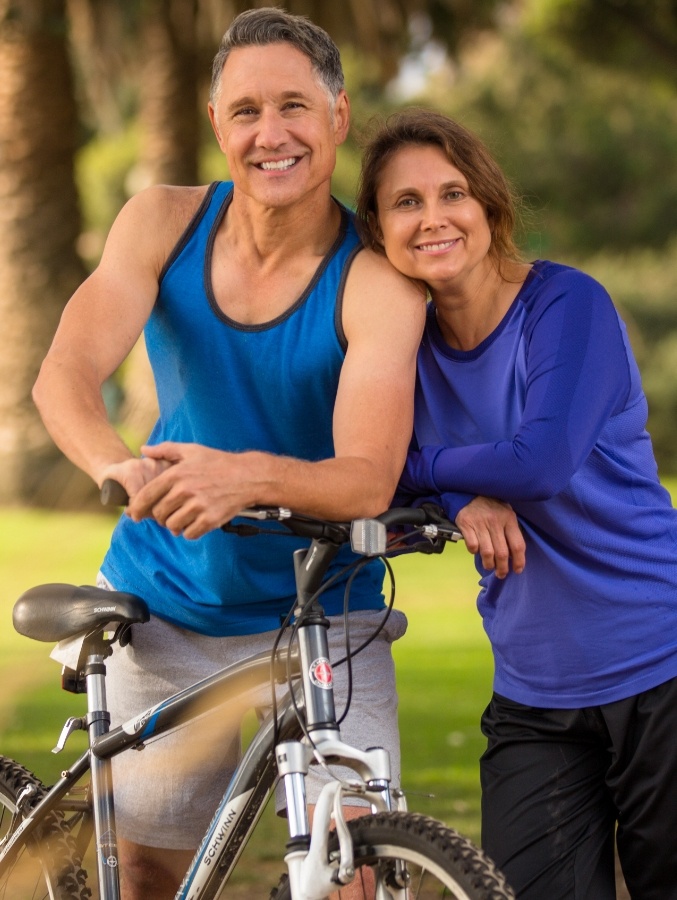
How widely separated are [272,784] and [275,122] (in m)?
1.37

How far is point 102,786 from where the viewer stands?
9.76 ft

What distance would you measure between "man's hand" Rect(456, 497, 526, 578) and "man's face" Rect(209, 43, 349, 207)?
793 millimetres

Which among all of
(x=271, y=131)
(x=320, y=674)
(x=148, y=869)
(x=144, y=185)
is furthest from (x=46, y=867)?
(x=144, y=185)

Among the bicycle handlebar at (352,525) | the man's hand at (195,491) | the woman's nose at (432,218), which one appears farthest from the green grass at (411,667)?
the woman's nose at (432,218)

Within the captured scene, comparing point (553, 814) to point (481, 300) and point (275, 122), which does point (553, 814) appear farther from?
point (275, 122)

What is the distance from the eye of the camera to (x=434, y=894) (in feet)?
7.75

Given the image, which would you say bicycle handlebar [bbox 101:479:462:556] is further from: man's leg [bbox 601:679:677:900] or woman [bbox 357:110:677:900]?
man's leg [bbox 601:679:677:900]

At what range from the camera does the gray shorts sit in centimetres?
311

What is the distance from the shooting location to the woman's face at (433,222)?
114 inches

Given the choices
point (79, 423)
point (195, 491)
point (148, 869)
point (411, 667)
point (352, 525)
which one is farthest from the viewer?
point (411, 667)

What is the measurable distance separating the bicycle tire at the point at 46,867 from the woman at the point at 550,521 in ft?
3.17

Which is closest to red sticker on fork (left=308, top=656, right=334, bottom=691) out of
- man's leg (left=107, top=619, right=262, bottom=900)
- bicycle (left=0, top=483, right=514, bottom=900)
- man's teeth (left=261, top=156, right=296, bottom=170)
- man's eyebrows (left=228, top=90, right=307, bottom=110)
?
bicycle (left=0, top=483, right=514, bottom=900)

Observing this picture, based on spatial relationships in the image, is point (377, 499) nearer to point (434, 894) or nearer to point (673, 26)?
point (434, 894)

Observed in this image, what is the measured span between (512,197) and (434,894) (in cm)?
154
